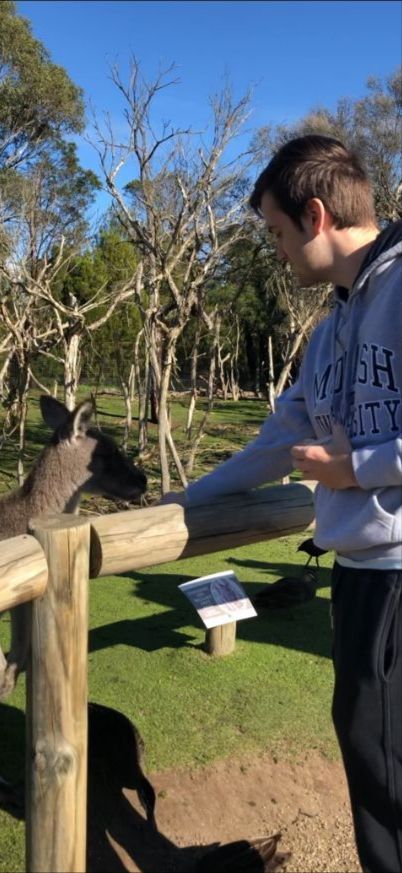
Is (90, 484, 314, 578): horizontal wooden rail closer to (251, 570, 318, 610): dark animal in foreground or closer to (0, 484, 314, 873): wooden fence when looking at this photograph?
(0, 484, 314, 873): wooden fence

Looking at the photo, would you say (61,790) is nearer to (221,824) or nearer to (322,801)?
(221,824)

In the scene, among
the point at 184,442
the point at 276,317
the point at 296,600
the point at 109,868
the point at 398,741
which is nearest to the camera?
the point at 398,741

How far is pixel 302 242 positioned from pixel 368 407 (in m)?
0.40

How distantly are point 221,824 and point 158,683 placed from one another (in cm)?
118

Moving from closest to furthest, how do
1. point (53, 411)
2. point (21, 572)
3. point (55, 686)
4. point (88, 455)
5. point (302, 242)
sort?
point (302, 242) < point (21, 572) < point (55, 686) < point (88, 455) < point (53, 411)

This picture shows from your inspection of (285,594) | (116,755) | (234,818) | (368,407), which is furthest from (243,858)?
(285,594)

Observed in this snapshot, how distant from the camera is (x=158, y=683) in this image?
13.0ft

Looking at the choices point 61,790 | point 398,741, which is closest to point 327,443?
point 398,741

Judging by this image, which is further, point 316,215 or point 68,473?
point 68,473

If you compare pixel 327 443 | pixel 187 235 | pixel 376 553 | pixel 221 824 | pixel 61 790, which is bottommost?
pixel 221 824

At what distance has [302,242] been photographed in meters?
1.63

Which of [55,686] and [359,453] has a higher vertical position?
[359,453]

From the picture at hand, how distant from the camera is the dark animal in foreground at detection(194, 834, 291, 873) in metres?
2.38

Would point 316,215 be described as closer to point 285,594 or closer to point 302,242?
point 302,242
